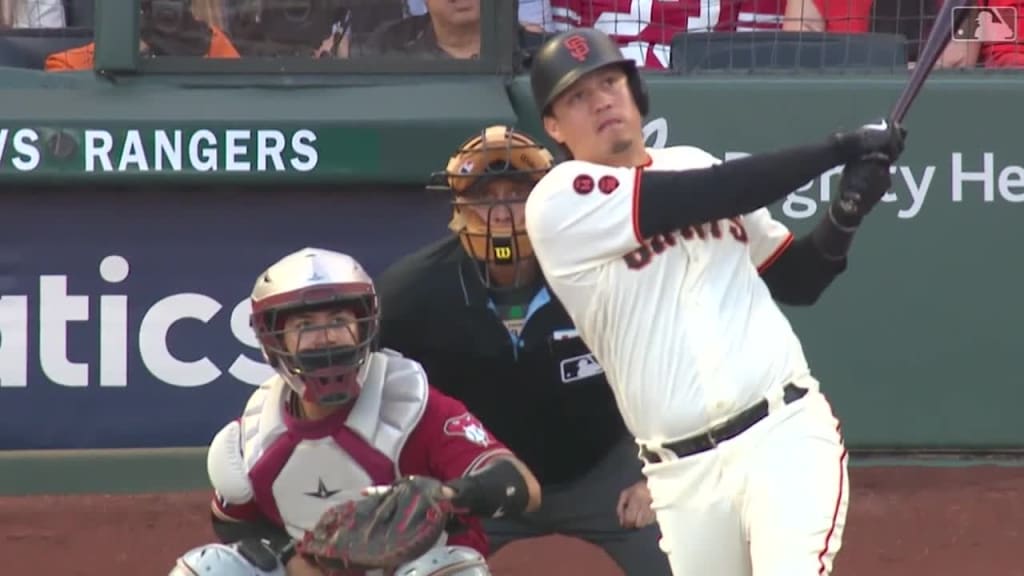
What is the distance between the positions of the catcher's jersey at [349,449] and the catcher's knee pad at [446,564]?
210 mm

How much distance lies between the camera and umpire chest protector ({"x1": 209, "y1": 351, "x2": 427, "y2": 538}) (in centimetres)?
407

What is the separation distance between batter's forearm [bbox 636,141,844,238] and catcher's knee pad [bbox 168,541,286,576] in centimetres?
99

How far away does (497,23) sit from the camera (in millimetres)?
5836

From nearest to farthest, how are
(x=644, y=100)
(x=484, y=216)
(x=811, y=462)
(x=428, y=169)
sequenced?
(x=811, y=462) < (x=644, y=100) < (x=484, y=216) < (x=428, y=169)

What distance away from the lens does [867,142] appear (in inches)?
144

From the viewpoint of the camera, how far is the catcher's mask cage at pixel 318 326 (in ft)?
13.0

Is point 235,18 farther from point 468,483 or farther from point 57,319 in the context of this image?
point 468,483

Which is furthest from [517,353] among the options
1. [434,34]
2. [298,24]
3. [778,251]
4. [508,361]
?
[298,24]

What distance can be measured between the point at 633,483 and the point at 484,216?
0.71 metres

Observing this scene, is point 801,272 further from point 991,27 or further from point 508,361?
point 991,27

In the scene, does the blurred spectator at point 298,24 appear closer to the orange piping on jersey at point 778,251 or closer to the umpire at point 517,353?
the umpire at point 517,353

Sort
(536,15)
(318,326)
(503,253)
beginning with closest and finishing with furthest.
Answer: (318,326), (503,253), (536,15)

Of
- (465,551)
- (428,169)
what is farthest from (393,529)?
(428,169)

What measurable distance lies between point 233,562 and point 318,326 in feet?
1.60
